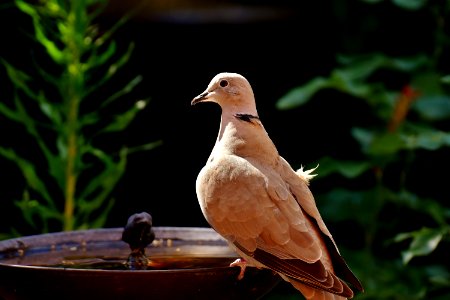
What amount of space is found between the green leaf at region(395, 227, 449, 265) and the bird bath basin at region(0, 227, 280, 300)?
1.05 meters

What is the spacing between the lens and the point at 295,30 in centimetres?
418

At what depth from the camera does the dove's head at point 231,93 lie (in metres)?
1.94

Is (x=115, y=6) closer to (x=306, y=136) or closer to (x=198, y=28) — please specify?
(x=198, y=28)

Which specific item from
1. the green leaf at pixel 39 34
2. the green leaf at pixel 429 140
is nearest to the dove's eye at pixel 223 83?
the green leaf at pixel 39 34

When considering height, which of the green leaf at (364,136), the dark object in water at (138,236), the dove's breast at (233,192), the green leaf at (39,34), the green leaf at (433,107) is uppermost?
the green leaf at (39,34)

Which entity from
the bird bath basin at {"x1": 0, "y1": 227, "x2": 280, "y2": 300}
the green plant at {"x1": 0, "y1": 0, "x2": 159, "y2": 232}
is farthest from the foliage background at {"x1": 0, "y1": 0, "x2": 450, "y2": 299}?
the bird bath basin at {"x1": 0, "y1": 227, "x2": 280, "y2": 300}

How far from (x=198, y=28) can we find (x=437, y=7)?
1128 millimetres

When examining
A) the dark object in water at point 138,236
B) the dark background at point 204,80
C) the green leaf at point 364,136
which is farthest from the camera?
the dark background at point 204,80

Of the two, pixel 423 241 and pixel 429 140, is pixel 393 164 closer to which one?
pixel 429 140

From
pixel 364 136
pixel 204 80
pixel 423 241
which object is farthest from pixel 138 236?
pixel 204 80

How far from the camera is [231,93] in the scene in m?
1.94

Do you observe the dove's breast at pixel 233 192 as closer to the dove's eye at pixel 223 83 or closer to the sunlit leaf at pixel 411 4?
the dove's eye at pixel 223 83

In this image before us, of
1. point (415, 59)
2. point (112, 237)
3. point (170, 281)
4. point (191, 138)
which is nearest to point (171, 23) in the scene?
point (191, 138)

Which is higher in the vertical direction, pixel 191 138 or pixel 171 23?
pixel 171 23
